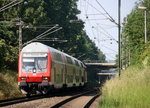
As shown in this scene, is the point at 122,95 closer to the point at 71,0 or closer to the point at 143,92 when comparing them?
the point at 143,92

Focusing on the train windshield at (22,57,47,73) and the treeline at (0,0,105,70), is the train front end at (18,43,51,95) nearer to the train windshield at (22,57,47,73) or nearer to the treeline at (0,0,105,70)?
the train windshield at (22,57,47,73)

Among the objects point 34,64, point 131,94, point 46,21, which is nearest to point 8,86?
point 34,64

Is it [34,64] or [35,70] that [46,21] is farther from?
[35,70]

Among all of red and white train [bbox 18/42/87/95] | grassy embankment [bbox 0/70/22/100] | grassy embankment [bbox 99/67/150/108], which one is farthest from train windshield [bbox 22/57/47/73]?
grassy embankment [bbox 99/67/150/108]

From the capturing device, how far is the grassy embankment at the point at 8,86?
95.3 ft

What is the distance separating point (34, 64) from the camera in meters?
26.9

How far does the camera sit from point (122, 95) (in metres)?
18.3

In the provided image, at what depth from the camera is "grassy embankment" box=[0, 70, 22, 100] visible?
95.3 feet

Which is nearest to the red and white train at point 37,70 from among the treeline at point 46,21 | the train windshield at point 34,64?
the train windshield at point 34,64

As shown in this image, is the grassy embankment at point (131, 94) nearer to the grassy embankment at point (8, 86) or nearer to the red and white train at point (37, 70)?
the red and white train at point (37, 70)

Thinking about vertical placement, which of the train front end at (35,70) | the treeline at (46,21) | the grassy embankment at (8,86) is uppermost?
the treeline at (46,21)

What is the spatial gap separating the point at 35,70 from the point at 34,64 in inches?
17.0

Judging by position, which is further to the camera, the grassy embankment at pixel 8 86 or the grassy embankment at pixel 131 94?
the grassy embankment at pixel 8 86

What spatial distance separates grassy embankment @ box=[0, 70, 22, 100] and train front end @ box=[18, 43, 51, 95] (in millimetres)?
2191
